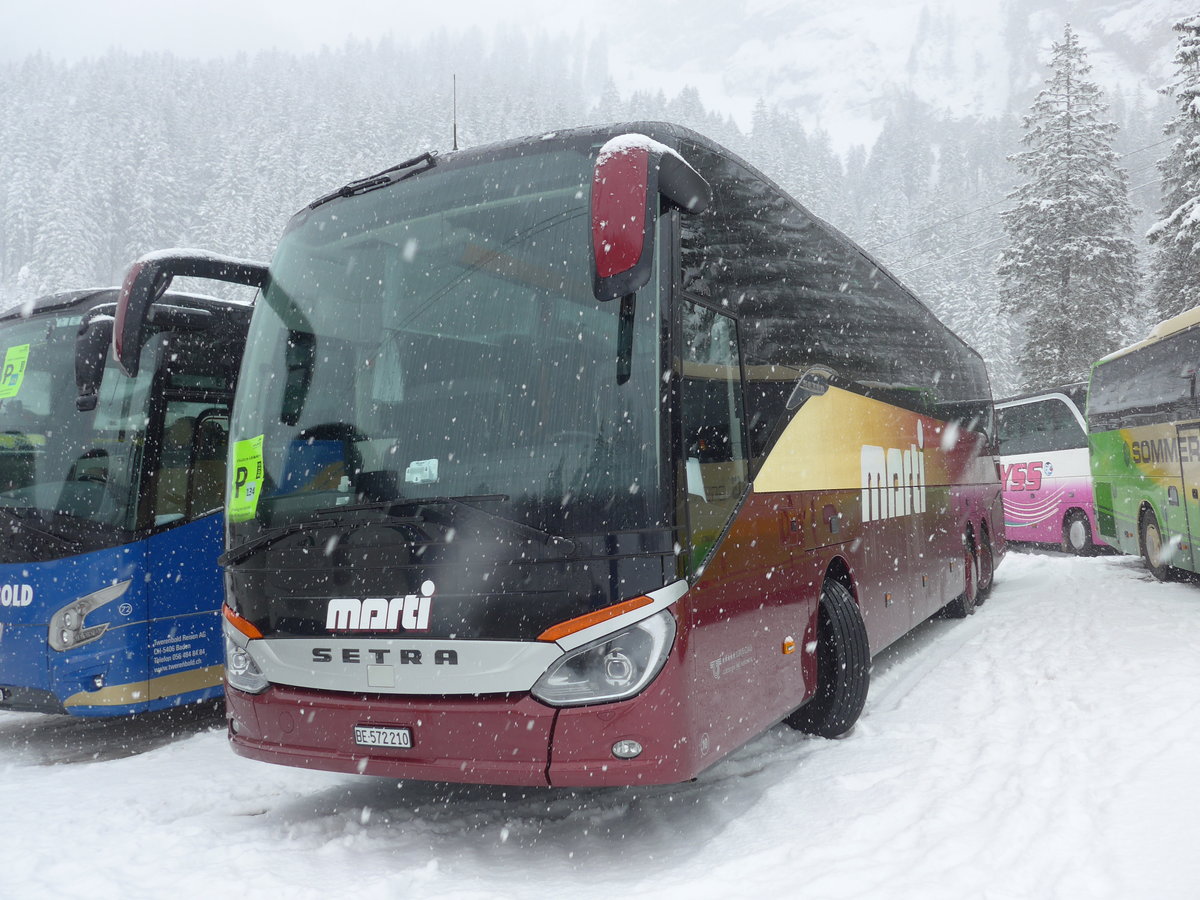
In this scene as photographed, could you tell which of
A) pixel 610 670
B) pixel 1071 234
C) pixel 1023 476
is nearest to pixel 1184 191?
pixel 1071 234

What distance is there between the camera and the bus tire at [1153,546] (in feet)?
45.3

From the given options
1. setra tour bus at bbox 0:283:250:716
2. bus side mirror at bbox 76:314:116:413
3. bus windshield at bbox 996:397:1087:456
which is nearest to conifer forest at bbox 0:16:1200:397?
setra tour bus at bbox 0:283:250:716

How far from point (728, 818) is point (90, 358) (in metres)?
4.37

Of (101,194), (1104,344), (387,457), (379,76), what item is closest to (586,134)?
(387,457)

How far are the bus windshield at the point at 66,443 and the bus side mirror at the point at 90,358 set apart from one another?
99cm

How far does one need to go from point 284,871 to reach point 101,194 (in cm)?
8405

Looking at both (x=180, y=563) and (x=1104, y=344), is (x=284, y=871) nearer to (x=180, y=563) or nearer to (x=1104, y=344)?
(x=180, y=563)

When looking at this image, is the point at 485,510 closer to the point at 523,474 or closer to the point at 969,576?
the point at 523,474

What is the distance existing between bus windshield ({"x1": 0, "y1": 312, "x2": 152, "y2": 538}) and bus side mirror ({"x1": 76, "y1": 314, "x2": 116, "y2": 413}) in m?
0.99

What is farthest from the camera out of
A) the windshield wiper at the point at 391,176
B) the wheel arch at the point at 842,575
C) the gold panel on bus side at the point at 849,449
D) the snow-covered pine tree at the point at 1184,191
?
the snow-covered pine tree at the point at 1184,191

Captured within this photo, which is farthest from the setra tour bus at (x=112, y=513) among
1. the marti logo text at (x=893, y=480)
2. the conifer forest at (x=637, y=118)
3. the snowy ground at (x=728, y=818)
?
the conifer forest at (x=637, y=118)

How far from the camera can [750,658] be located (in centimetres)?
472

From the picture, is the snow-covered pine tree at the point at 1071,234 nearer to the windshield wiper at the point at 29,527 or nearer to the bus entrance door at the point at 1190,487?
the bus entrance door at the point at 1190,487

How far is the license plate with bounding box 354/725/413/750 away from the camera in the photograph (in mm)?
4168
